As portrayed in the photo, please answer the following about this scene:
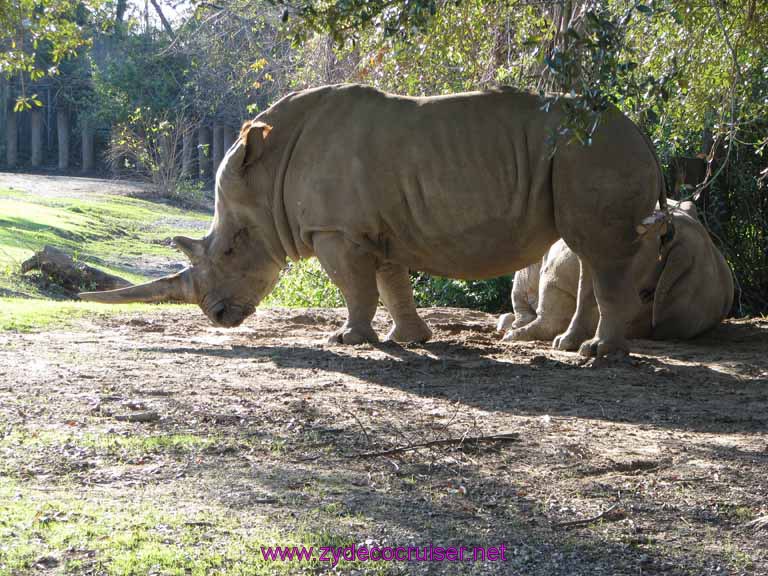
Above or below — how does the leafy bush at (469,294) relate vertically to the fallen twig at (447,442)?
below

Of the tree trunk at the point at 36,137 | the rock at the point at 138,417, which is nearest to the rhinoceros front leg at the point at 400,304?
the rock at the point at 138,417

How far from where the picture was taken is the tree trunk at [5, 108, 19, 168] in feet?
117

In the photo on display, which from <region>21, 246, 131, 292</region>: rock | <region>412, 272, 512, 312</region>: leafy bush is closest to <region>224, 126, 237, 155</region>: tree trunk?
<region>21, 246, 131, 292</region>: rock

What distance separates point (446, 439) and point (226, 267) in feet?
12.7

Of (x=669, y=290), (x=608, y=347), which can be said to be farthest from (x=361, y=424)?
(x=669, y=290)

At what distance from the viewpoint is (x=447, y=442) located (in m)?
4.83

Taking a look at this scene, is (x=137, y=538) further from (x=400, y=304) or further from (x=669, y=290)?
(x=669, y=290)

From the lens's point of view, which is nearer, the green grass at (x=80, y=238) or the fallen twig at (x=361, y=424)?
the fallen twig at (x=361, y=424)

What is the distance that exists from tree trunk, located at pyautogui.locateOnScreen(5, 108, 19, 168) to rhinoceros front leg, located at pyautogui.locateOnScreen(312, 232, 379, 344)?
99.5 ft

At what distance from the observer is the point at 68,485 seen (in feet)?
13.8

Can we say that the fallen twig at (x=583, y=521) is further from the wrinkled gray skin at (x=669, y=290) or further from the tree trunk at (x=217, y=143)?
the tree trunk at (x=217, y=143)

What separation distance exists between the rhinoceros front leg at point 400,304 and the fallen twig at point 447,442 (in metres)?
3.33

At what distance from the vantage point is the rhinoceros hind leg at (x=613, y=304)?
23.4 feet

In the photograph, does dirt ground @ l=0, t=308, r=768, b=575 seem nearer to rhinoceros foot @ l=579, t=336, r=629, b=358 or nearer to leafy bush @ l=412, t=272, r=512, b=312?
rhinoceros foot @ l=579, t=336, r=629, b=358
